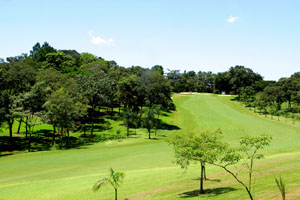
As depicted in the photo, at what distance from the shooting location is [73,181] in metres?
30.6

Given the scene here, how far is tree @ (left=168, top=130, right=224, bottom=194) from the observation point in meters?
20.6

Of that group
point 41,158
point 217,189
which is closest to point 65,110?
point 41,158

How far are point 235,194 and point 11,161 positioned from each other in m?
38.8

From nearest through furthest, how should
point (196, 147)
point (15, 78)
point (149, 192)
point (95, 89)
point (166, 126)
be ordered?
point (196, 147)
point (149, 192)
point (15, 78)
point (95, 89)
point (166, 126)

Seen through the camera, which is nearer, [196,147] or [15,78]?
[196,147]

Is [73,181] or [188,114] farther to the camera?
[188,114]

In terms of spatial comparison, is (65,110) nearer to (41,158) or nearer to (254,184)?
(41,158)

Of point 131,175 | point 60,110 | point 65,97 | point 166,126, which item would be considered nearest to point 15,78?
point 65,97

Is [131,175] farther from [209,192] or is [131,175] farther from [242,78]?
[242,78]

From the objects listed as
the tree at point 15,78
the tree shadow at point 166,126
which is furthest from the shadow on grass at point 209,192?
the tree shadow at point 166,126

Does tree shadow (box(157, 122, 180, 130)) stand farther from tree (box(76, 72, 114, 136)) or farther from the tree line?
tree (box(76, 72, 114, 136))

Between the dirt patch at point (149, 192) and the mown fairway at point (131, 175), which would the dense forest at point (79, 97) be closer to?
the mown fairway at point (131, 175)

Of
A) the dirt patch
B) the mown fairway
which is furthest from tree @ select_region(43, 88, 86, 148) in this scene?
the dirt patch

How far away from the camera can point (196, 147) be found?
74.7 ft
